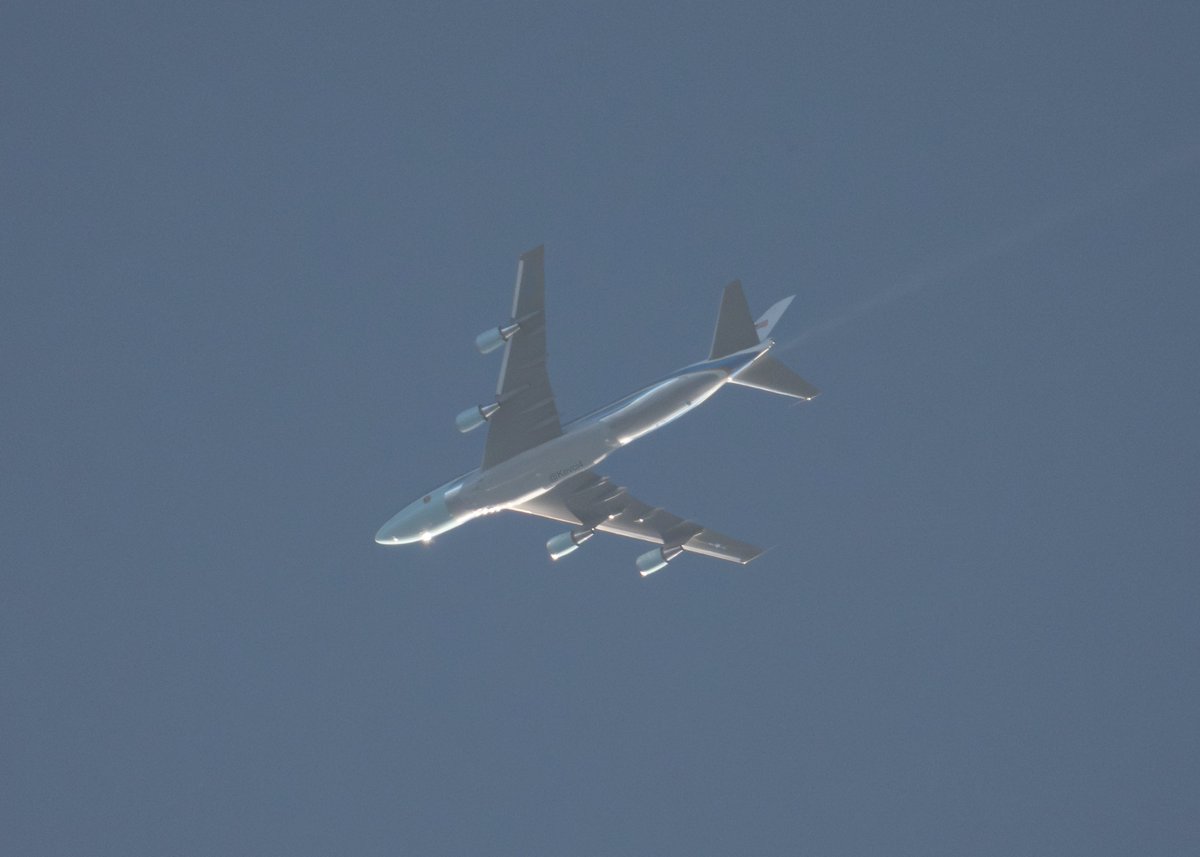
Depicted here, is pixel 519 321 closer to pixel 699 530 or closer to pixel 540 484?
pixel 540 484

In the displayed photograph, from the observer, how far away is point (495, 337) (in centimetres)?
Answer: 5494

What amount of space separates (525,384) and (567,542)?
8.37m

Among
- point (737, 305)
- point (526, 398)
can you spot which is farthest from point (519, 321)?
point (737, 305)

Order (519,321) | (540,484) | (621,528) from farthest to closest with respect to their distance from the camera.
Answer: (621,528)
(540,484)
(519,321)

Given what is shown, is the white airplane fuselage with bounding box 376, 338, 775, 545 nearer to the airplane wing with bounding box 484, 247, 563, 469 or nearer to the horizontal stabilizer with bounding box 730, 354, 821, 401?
the airplane wing with bounding box 484, 247, 563, 469

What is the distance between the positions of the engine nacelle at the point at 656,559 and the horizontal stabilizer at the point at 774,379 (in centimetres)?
951

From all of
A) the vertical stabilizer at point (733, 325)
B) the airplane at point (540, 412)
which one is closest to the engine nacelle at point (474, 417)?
the airplane at point (540, 412)

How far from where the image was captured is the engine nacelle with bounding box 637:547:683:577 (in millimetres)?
64625

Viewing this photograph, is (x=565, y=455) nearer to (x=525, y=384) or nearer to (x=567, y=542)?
Answer: (x=525, y=384)

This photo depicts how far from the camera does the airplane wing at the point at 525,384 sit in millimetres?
54469

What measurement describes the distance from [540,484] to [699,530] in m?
8.56

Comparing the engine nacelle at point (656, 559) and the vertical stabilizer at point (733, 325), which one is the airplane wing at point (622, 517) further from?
the vertical stabilizer at point (733, 325)

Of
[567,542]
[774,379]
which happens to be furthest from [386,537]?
[774,379]

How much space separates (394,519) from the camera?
59844 millimetres
